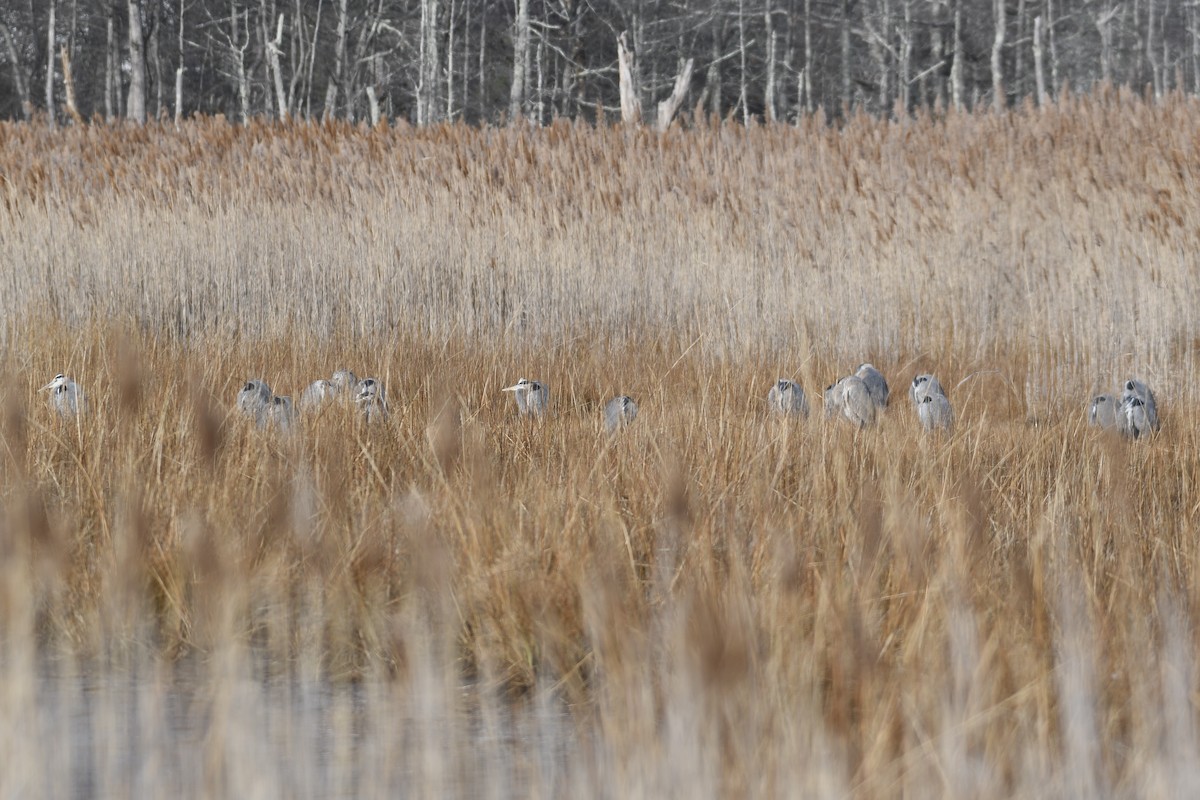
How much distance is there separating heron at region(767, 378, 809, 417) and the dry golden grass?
16cm

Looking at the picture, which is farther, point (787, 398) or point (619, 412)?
point (787, 398)

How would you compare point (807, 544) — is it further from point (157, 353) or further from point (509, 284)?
point (509, 284)

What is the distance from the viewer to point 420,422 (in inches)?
140

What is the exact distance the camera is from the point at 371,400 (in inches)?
149

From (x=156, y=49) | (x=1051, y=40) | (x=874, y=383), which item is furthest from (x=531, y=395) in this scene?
(x=1051, y=40)

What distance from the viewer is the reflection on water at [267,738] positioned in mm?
1516

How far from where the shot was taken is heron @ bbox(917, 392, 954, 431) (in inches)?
158

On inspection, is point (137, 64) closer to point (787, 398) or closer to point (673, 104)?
point (673, 104)

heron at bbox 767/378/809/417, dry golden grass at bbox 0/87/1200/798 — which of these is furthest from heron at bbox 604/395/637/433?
heron at bbox 767/378/809/417

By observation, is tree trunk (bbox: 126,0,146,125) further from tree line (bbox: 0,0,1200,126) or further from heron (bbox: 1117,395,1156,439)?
heron (bbox: 1117,395,1156,439)

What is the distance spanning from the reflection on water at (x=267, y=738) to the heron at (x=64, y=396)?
147 centimetres

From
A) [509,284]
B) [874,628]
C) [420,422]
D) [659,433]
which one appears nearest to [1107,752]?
[874,628]

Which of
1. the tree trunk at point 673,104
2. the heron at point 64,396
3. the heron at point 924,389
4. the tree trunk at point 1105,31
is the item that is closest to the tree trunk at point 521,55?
the tree trunk at point 673,104

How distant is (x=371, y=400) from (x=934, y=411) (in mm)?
1769
